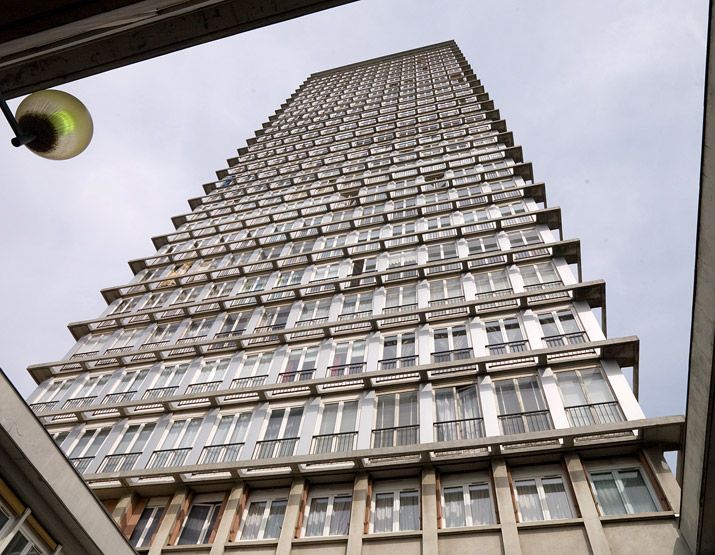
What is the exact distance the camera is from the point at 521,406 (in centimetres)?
1443

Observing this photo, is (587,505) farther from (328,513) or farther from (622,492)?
(328,513)

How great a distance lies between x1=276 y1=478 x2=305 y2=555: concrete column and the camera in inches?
485

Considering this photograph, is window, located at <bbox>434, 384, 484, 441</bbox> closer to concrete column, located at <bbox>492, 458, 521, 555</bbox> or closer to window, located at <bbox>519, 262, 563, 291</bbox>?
concrete column, located at <bbox>492, 458, 521, 555</bbox>

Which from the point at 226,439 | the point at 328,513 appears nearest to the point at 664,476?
the point at 328,513

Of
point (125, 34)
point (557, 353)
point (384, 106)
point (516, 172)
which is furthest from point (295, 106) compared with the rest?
point (125, 34)

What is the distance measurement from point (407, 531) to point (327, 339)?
9.29 meters

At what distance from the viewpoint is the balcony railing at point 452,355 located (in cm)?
1714

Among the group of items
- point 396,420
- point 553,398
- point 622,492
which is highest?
point 553,398

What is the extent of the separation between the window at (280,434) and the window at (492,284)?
8.74 m

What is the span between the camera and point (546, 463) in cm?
1269

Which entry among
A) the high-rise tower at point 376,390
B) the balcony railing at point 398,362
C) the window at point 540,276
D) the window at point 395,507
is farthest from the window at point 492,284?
the window at point 395,507

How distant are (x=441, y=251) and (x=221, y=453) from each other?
14082 millimetres

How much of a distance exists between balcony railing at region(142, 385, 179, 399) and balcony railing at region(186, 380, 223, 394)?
65cm

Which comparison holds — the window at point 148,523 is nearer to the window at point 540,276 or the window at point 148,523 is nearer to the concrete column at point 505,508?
the concrete column at point 505,508
